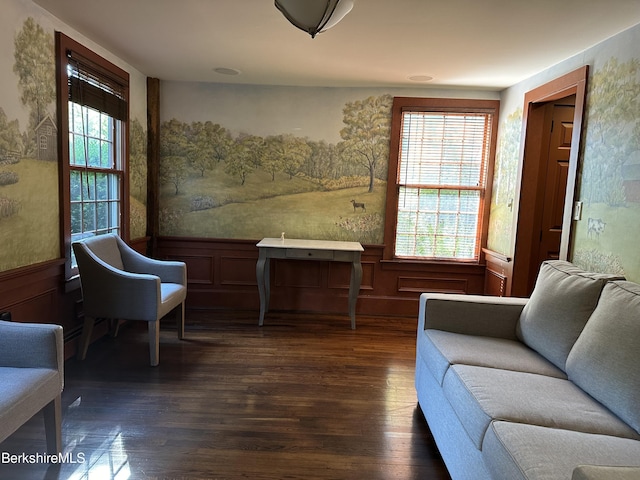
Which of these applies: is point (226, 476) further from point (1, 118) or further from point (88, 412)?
point (1, 118)

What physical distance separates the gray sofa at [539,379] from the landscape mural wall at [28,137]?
2.42m

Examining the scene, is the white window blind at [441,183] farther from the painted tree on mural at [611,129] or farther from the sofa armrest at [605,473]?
the sofa armrest at [605,473]

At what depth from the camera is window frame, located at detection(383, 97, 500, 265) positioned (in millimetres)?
3928

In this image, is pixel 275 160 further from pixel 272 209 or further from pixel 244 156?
pixel 272 209

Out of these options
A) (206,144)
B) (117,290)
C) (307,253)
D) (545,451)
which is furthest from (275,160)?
(545,451)

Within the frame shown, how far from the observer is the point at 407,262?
410 centimetres

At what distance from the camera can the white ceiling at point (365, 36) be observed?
7.21 feet

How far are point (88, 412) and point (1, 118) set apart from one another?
167 cm

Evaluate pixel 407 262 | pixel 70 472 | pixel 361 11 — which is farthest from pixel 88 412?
pixel 407 262

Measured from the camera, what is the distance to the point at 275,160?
4.05 metres

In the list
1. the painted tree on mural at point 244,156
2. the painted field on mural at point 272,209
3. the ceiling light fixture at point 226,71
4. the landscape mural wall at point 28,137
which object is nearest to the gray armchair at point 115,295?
the landscape mural wall at point 28,137

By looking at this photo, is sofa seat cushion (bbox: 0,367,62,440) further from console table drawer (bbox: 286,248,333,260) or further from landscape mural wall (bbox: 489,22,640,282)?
landscape mural wall (bbox: 489,22,640,282)

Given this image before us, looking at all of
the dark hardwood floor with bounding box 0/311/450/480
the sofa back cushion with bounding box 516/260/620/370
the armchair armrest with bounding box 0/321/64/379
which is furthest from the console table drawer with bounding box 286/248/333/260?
the armchair armrest with bounding box 0/321/64/379

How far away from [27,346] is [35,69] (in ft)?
5.60
